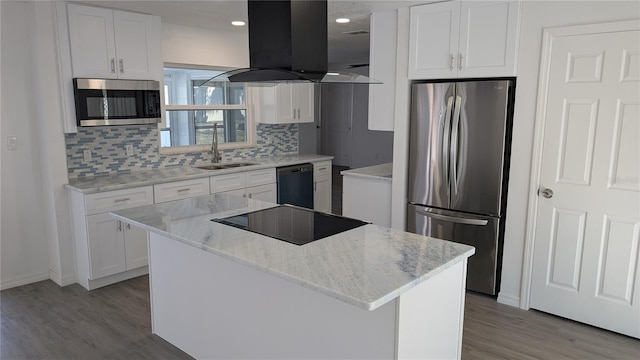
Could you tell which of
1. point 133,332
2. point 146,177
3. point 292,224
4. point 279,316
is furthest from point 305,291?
point 146,177

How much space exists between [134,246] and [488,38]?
11.2 ft

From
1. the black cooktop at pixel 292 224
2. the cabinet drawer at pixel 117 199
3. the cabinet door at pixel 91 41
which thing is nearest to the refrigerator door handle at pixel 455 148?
the black cooktop at pixel 292 224

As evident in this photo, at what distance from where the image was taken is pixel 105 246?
150 inches

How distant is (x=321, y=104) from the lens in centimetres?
1062

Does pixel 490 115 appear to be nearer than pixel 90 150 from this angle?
Yes

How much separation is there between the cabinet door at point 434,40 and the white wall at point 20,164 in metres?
3.13

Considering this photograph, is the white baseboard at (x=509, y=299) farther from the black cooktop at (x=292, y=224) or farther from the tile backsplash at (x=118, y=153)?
the tile backsplash at (x=118, y=153)

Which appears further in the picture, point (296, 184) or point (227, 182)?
point (296, 184)

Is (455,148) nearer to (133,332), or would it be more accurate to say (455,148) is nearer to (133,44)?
(133,332)

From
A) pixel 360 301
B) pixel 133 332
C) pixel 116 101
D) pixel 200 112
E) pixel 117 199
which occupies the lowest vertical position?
pixel 133 332

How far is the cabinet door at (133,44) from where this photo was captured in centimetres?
395

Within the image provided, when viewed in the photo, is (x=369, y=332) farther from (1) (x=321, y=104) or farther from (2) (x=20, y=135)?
(1) (x=321, y=104)

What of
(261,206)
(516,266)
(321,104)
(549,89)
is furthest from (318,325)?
(321,104)

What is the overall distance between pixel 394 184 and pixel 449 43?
50.6 inches
